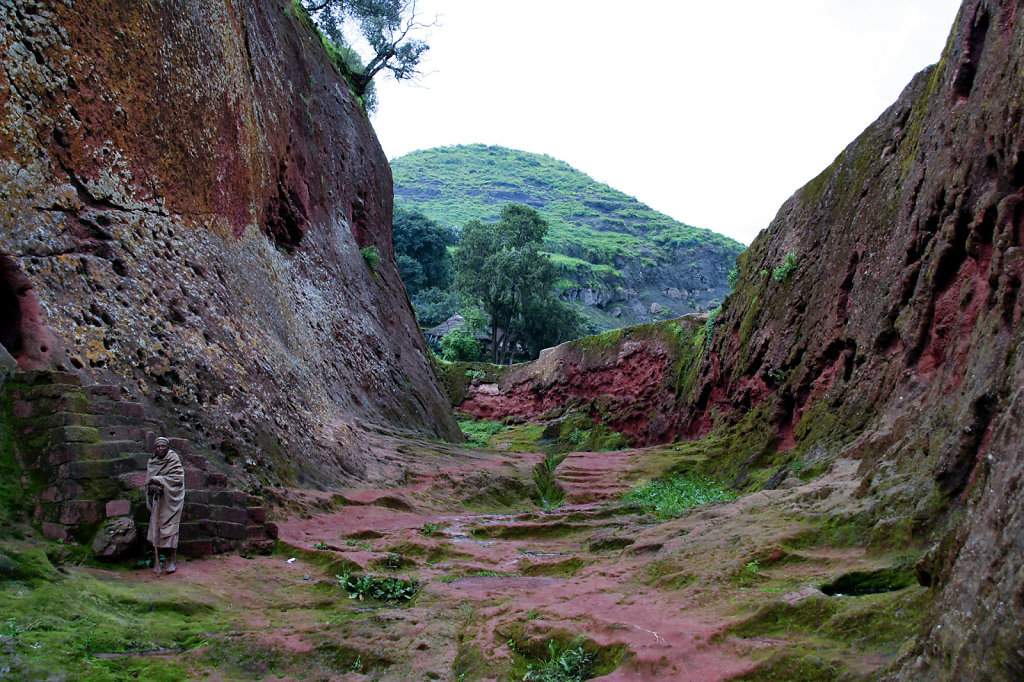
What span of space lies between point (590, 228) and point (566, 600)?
95123 mm

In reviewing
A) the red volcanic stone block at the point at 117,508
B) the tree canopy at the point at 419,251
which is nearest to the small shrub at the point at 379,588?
the red volcanic stone block at the point at 117,508

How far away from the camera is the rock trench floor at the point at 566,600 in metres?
3.69

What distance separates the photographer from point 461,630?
16.4 feet

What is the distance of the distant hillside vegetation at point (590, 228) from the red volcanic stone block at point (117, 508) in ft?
200

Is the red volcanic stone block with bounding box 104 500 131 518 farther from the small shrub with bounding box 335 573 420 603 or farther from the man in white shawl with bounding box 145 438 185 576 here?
the small shrub with bounding box 335 573 420 603

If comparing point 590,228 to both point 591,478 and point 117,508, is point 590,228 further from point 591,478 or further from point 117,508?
point 117,508

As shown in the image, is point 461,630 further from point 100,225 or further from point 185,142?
point 185,142

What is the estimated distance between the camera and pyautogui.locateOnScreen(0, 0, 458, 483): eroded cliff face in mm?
7297

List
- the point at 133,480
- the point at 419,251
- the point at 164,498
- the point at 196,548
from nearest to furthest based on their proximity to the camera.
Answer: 1. the point at 164,498
2. the point at 133,480
3. the point at 196,548
4. the point at 419,251

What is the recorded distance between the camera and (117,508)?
18.8ft

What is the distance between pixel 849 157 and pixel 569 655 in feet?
34.6

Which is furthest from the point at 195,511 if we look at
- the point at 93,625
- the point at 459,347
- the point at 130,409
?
the point at 459,347

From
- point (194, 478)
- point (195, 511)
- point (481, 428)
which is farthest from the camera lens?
point (481, 428)

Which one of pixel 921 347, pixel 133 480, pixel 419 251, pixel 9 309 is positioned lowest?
pixel 133 480
